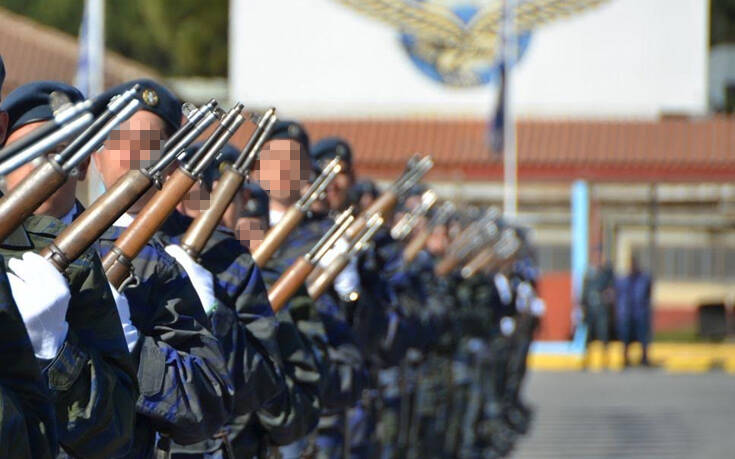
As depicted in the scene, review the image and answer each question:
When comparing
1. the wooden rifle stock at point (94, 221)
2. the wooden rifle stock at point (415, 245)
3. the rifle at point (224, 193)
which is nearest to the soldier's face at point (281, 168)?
the rifle at point (224, 193)

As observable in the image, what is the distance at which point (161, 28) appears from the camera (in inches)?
1956

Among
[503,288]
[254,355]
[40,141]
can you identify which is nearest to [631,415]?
[503,288]

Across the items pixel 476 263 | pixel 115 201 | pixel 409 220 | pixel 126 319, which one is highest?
pixel 115 201

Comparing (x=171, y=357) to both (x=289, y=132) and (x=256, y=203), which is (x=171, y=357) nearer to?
(x=256, y=203)

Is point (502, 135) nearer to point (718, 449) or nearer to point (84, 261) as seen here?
point (718, 449)

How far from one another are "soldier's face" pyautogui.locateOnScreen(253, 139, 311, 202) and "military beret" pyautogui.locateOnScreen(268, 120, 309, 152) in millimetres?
163

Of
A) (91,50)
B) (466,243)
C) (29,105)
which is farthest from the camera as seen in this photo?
(91,50)

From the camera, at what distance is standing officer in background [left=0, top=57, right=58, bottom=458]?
2.82m

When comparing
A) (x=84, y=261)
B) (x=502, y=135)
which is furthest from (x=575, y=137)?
(x=84, y=261)

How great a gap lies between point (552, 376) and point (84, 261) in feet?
68.0

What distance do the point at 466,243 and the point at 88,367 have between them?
32.2 feet

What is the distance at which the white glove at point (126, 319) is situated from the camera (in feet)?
12.5

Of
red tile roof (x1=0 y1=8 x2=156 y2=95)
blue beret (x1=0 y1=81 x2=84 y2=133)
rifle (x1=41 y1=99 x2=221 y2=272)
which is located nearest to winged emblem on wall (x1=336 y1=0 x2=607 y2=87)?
red tile roof (x1=0 y1=8 x2=156 y2=95)

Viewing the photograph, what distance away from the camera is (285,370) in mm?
5535
